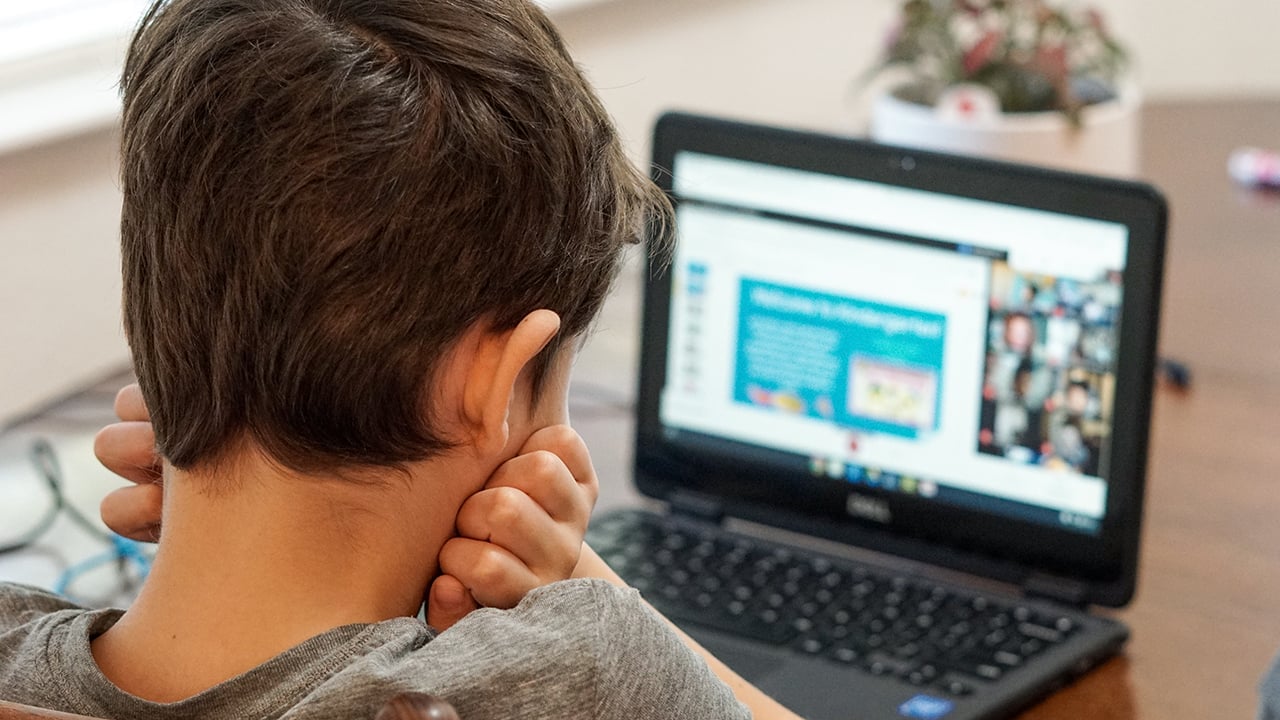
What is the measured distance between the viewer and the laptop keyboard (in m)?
1.10

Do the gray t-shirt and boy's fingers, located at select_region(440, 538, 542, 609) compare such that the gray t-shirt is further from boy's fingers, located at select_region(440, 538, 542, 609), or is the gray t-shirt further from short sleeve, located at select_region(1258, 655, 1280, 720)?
short sleeve, located at select_region(1258, 655, 1280, 720)

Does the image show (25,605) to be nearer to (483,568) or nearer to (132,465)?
(132,465)

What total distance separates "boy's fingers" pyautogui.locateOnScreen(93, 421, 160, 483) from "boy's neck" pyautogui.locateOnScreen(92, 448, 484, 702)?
19 centimetres

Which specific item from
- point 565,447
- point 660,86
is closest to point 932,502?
point 565,447

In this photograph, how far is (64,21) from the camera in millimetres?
1828

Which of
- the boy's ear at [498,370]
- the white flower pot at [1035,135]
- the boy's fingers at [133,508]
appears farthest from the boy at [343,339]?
the white flower pot at [1035,135]

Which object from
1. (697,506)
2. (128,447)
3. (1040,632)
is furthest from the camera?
(697,506)

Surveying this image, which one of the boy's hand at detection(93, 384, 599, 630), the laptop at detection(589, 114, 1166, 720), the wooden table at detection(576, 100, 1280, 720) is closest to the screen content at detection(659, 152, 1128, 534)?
the laptop at detection(589, 114, 1166, 720)

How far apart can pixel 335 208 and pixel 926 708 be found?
56 centimetres

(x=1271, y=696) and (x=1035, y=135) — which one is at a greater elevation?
(x=1035, y=135)

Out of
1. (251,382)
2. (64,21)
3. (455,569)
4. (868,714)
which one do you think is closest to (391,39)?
(251,382)

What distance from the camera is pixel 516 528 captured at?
81cm

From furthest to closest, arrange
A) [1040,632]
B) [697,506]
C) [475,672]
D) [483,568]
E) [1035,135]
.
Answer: [1035,135]
[697,506]
[1040,632]
[483,568]
[475,672]

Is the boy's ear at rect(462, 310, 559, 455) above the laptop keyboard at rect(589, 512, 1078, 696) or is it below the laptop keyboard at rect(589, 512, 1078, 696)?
above
